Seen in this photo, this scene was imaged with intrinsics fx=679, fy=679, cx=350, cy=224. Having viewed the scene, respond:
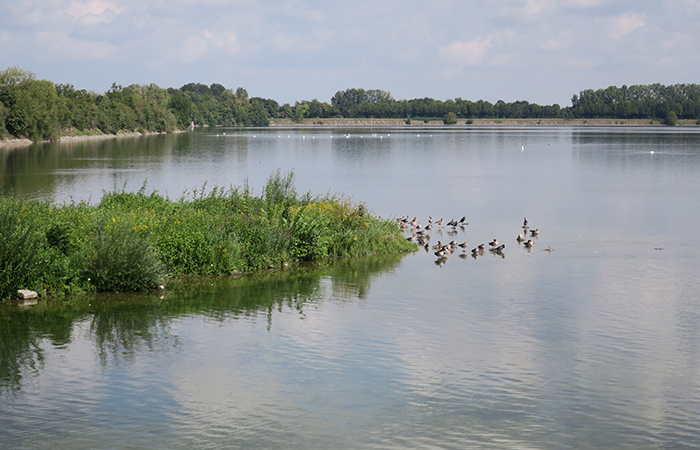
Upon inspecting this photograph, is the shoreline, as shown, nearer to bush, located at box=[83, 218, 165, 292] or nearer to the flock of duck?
the flock of duck

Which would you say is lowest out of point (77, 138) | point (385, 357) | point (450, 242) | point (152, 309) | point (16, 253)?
point (385, 357)

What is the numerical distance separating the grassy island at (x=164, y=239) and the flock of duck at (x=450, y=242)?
5.34 feet

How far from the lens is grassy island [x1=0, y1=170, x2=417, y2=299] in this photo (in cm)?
2002

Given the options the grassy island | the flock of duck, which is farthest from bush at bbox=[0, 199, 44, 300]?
the flock of duck

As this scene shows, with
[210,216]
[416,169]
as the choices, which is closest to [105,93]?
[416,169]

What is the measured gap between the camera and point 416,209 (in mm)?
42719

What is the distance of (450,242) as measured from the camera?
101 feet

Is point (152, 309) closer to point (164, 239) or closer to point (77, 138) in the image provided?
point (164, 239)

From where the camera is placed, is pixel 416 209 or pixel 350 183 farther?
pixel 350 183

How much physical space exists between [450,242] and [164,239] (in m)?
13.8

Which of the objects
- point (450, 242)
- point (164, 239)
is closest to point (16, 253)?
point (164, 239)

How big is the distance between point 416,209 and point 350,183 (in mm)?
16490

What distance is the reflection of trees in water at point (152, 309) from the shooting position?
52.7 feet

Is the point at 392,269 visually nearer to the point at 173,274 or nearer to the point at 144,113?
the point at 173,274
